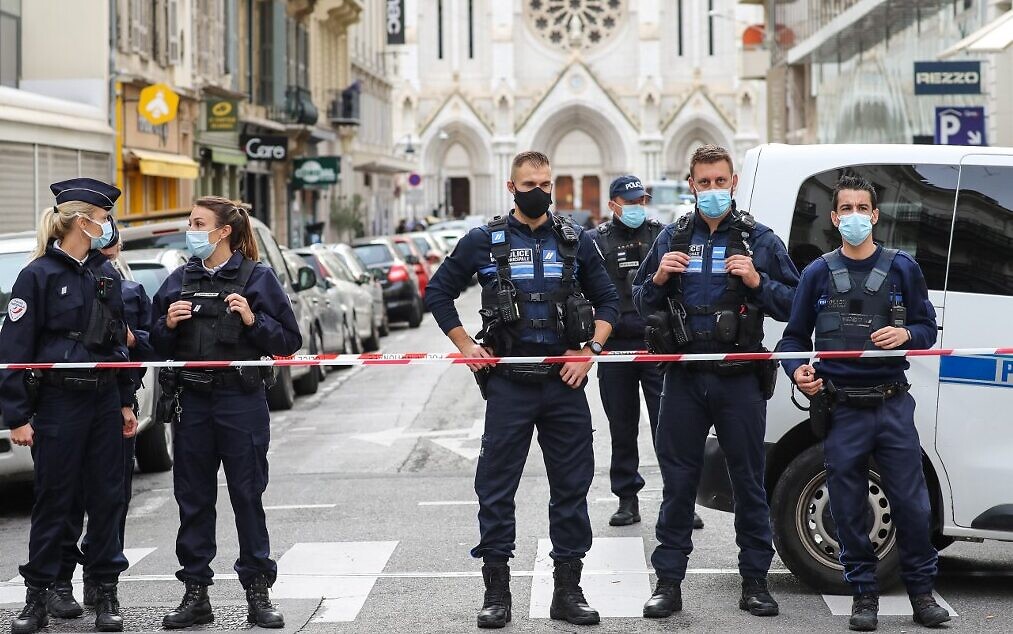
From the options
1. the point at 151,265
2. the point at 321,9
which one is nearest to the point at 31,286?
the point at 151,265

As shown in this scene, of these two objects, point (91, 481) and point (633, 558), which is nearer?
point (91, 481)

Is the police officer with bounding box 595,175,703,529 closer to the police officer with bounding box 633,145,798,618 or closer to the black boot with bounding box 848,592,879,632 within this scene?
the police officer with bounding box 633,145,798,618

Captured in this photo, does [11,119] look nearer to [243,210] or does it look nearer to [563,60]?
[243,210]

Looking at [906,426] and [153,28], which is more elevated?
[153,28]

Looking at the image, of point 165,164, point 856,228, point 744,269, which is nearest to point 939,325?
point 856,228

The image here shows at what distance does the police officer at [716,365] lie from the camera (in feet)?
24.1

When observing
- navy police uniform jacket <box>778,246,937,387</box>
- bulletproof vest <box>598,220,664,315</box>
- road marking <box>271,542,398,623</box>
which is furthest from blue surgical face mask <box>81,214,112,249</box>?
bulletproof vest <box>598,220,664,315</box>

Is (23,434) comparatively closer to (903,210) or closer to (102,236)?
(102,236)

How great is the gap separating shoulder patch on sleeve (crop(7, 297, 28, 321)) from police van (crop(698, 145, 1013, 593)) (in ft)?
10.9

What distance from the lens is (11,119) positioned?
24266 mm

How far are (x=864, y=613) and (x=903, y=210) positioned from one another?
1893 millimetres

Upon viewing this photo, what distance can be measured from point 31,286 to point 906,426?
3.86 metres

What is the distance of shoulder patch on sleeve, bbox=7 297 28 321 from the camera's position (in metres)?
7.38

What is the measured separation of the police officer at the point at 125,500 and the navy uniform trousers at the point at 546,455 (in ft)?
5.34
